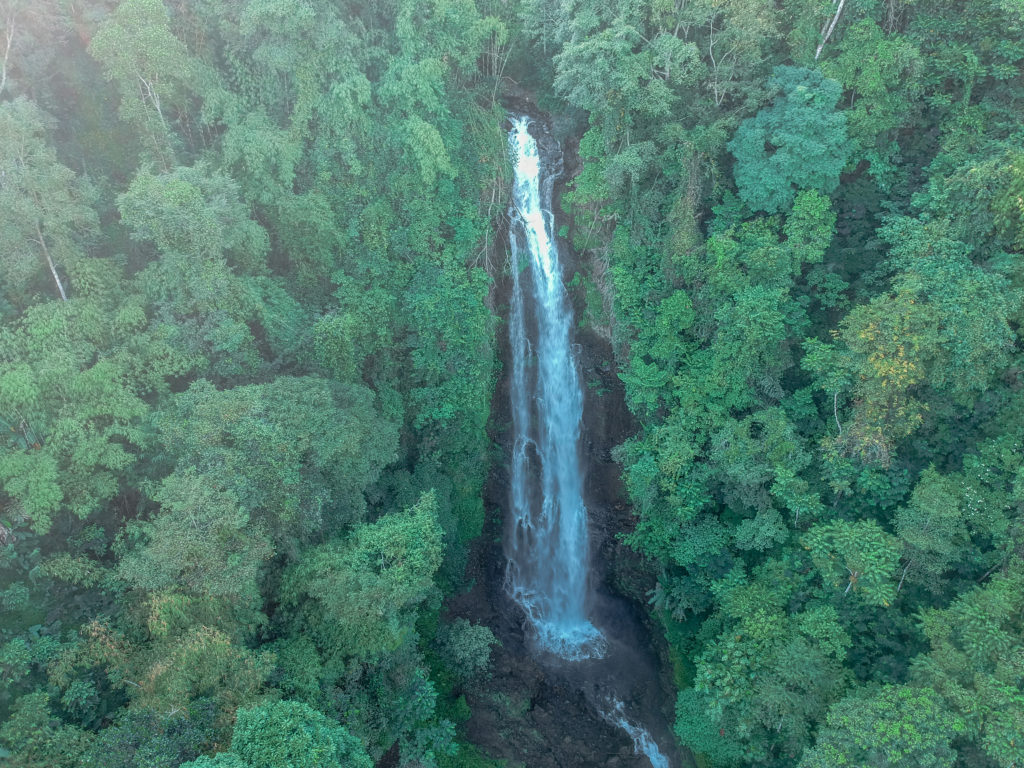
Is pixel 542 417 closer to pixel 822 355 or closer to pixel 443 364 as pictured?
pixel 443 364

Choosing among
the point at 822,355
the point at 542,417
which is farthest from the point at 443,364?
the point at 822,355

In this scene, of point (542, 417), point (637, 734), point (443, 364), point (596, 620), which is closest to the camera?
point (637, 734)

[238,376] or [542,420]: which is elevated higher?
[238,376]

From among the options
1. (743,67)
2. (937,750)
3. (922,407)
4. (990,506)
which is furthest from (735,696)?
(743,67)

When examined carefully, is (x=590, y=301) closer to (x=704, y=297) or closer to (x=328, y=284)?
(x=704, y=297)

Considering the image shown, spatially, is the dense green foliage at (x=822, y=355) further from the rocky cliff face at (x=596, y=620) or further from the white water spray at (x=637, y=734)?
the white water spray at (x=637, y=734)

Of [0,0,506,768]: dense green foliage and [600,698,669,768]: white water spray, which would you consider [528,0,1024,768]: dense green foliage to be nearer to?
[600,698,669,768]: white water spray

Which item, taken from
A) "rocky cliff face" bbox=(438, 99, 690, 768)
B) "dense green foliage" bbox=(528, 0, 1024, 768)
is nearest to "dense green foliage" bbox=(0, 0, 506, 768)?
"rocky cliff face" bbox=(438, 99, 690, 768)
